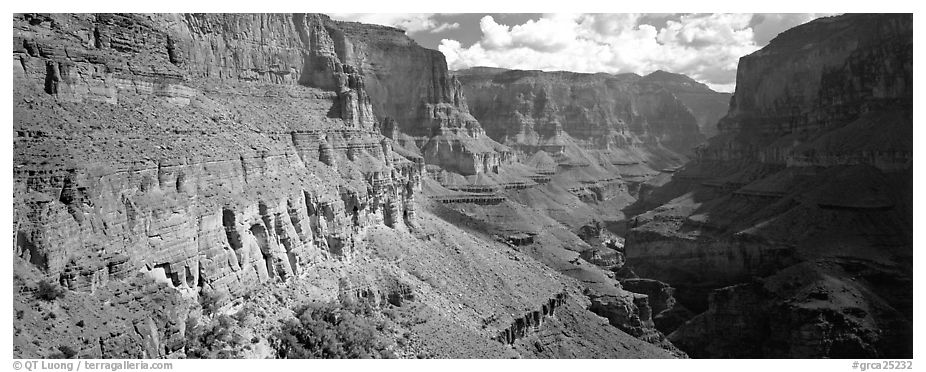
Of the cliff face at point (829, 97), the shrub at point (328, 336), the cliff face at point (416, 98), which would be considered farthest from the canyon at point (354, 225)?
the cliff face at point (416, 98)

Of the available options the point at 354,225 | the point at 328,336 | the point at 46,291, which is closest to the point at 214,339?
the point at 328,336

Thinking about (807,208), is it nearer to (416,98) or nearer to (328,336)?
(328,336)

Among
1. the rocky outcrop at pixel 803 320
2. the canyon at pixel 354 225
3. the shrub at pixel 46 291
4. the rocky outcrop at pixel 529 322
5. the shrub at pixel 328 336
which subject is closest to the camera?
the shrub at pixel 46 291

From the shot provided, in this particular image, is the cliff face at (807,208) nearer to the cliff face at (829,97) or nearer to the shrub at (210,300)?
the cliff face at (829,97)

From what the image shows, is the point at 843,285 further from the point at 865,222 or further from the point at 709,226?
the point at 709,226

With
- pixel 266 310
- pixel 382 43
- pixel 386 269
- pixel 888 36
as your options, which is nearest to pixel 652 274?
pixel 386 269
